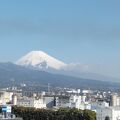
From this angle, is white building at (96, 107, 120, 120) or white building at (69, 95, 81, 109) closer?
white building at (96, 107, 120, 120)

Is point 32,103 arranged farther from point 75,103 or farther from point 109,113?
point 109,113

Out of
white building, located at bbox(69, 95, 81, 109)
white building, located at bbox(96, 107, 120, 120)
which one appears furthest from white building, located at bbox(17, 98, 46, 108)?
white building, located at bbox(96, 107, 120, 120)

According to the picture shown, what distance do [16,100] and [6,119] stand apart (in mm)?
61775

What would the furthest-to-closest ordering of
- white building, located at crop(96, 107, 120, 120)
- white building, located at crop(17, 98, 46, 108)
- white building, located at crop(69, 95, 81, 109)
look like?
white building, located at crop(17, 98, 46, 108), white building, located at crop(69, 95, 81, 109), white building, located at crop(96, 107, 120, 120)

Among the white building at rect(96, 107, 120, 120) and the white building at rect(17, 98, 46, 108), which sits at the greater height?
the white building at rect(17, 98, 46, 108)

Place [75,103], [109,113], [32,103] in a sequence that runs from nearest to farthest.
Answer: [109,113]
[75,103]
[32,103]

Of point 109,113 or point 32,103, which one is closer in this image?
point 109,113

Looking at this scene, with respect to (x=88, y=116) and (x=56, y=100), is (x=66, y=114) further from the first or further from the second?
(x=56, y=100)

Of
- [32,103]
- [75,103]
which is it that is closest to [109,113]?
[75,103]

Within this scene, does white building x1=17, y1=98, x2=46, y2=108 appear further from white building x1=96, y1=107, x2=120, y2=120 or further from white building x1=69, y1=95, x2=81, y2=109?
white building x1=96, y1=107, x2=120, y2=120

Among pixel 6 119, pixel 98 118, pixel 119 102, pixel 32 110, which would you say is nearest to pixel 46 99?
pixel 119 102

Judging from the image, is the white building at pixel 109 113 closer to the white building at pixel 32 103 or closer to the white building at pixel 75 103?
the white building at pixel 75 103

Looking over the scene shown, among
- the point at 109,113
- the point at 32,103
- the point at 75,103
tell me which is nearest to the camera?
the point at 109,113

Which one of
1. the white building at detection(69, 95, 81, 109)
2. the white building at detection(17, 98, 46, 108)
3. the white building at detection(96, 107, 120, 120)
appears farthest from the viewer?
the white building at detection(17, 98, 46, 108)
